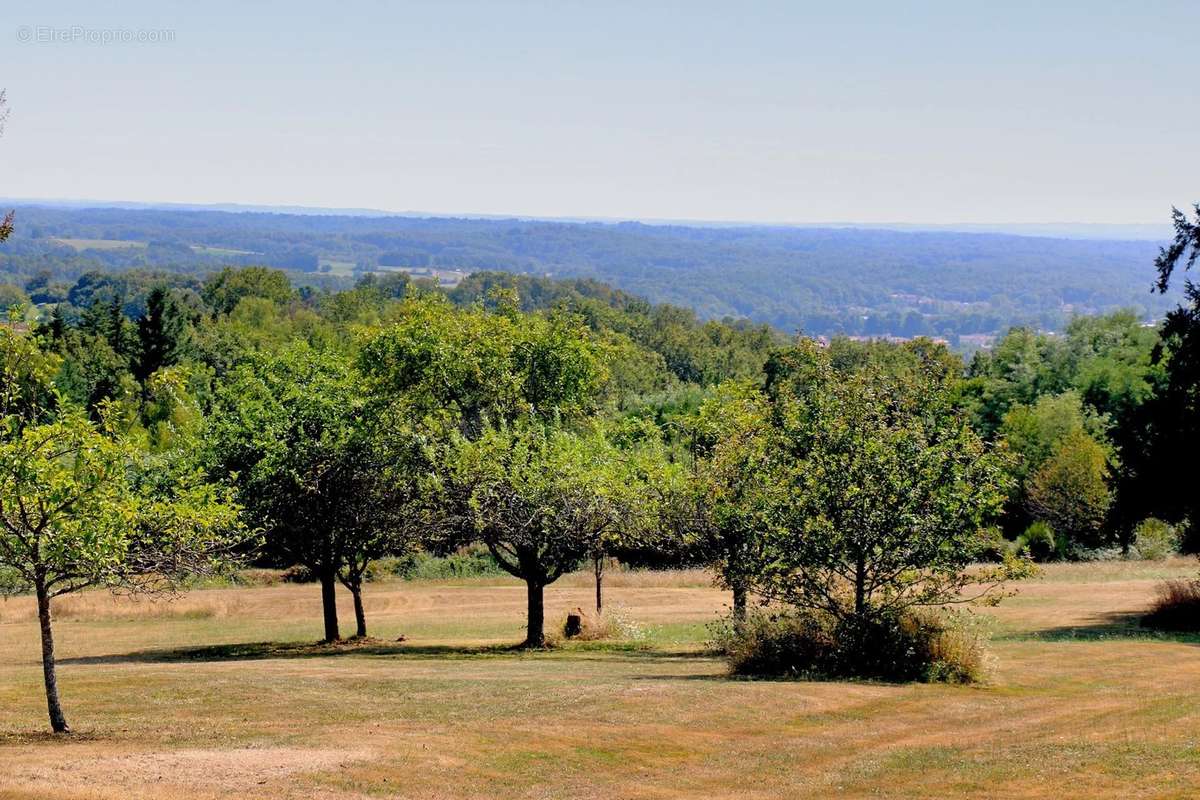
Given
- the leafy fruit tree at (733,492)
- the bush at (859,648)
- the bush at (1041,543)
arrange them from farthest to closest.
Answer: the bush at (1041,543) → the leafy fruit tree at (733,492) → the bush at (859,648)

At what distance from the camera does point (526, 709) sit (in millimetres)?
24859

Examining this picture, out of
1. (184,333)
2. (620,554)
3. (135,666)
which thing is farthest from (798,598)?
(184,333)

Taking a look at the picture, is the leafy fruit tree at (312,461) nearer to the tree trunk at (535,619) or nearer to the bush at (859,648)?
the tree trunk at (535,619)

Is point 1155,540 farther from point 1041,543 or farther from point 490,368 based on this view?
point 490,368

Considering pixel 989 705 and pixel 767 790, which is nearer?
pixel 767 790

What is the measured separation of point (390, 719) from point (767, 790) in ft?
26.3

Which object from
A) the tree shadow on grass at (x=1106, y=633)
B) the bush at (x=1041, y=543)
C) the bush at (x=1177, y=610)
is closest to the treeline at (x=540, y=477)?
the tree shadow on grass at (x=1106, y=633)

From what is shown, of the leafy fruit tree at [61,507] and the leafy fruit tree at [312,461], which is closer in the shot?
the leafy fruit tree at [61,507]

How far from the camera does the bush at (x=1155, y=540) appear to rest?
66.4 metres

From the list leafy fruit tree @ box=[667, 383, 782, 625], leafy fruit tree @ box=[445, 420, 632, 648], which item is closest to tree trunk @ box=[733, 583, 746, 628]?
leafy fruit tree @ box=[667, 383, 782, 625]

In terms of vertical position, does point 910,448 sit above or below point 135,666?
above

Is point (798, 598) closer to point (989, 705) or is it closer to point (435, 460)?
point (989, 705)

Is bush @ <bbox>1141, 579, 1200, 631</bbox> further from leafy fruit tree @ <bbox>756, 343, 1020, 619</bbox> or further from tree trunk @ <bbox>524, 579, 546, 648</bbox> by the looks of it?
tree trunk @ <bbox>524, 579, 546, 648</bbox>

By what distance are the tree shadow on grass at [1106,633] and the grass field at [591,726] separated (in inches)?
6.9
